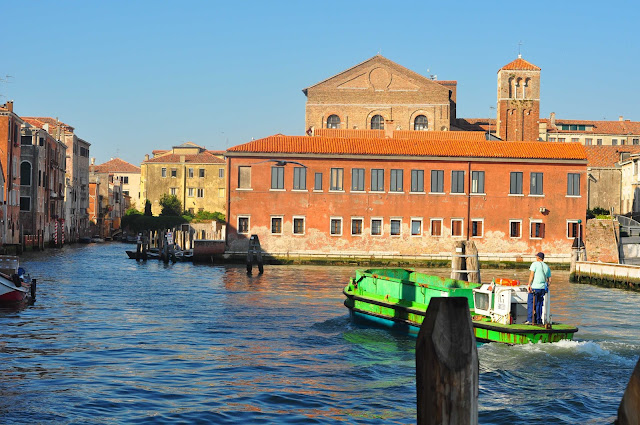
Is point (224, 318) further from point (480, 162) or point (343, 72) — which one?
point (343, 72)

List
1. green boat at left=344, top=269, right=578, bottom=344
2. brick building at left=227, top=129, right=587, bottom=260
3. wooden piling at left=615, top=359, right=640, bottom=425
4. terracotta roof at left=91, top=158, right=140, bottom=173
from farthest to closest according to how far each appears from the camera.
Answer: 1. terracotta roof at left=91, top=158, right=140, bottom=173
2. brick building at left=227, top=129, right=587, bottom=260
3. green boat at left=344, top=269, right=578, bottom=344
4. wooden piling at left=615, top=359, right=640, bottom=425

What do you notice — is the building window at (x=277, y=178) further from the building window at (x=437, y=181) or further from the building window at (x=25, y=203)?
the building window at (x=25, y=203)

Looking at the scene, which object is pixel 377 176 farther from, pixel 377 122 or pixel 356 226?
pixel 377 122

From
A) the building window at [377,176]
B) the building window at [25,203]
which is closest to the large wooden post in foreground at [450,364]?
the building window at [377,176]

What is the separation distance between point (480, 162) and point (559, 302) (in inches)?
677

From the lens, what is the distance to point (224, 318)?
19.1 metres

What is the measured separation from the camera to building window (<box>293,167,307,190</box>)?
40156 millimetres

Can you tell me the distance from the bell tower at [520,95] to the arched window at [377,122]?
984cm

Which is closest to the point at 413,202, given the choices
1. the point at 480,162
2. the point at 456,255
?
the point at 480,162

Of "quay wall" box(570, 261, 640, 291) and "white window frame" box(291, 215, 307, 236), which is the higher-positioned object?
"white window frame" box(291, 215, 307, 236)

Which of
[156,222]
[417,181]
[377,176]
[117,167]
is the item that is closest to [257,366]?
[377,176]

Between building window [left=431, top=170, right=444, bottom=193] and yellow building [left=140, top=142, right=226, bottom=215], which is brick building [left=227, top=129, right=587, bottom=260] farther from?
yellow building [left=140, top=142, right=226, bottom=215]

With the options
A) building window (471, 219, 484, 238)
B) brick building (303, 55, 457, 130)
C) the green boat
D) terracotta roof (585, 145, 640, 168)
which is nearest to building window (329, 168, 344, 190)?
building window (471, 219, 484, 238)

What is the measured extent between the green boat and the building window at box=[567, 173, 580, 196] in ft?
75.9
